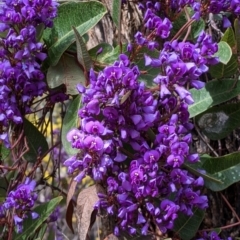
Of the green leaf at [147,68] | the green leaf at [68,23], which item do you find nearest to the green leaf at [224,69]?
the green leaf at [147,68]

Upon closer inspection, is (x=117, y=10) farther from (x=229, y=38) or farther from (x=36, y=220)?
(x=36, y=220)

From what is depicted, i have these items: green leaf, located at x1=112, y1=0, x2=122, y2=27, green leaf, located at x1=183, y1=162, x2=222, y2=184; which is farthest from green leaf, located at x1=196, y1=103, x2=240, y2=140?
green leaf, located at x1=112, y1=0, x2=122, y2=27

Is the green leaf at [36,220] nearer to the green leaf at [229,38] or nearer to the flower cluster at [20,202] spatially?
the flower cluster at [20,202]

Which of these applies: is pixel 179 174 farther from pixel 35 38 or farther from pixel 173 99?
pixel 35 38

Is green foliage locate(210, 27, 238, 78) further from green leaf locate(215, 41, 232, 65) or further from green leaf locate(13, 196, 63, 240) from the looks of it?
green leaf locate(13, 196, 63, 240)

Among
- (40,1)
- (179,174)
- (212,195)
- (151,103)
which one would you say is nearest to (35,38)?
(40,1)

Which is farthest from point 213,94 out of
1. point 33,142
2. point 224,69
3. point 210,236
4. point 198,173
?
point 33,142
